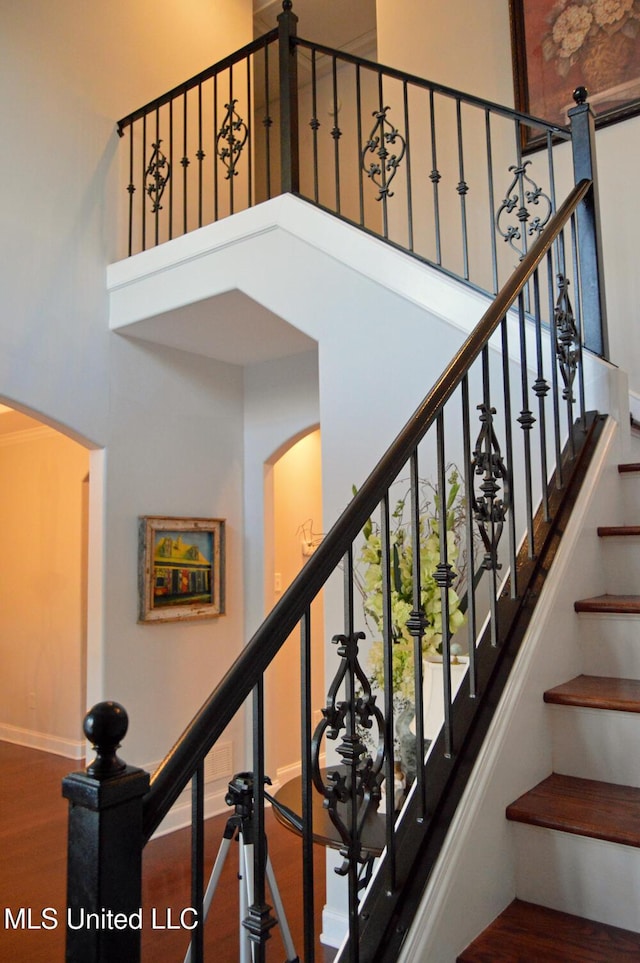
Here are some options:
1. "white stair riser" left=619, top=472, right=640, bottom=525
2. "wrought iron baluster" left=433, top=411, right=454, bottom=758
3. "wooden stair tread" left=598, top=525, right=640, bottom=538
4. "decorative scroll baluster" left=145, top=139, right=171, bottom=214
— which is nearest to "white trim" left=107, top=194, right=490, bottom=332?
"decorative scroll baluster" left=145, top=139, right=171, bottom=214

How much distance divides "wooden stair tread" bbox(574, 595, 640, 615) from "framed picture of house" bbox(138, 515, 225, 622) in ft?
10.2

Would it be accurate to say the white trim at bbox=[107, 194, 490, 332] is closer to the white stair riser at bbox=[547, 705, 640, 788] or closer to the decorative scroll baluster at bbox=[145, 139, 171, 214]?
the decorative scroll baluster at bbox=[145, 139, 171, 214]

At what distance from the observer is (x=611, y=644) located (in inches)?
71.8

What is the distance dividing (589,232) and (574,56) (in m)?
2.11

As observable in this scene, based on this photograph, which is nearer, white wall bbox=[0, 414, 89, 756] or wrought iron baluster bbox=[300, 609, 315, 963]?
wrought iron baluster bbox=[300, 609, 315, 963]

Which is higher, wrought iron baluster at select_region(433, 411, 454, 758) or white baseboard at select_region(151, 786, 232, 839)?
wrought iron baluster at select_region(433, 411, 454, 758)

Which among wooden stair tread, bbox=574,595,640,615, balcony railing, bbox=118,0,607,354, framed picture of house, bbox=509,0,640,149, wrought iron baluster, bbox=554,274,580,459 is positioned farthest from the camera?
framed picture of house, bbox=509,0,640,149

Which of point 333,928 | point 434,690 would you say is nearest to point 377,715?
point 434,690

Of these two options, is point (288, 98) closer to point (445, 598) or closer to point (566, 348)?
point (566, 348)

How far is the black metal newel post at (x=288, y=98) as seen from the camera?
139 inches

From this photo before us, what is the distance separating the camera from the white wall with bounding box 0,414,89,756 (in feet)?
20.4

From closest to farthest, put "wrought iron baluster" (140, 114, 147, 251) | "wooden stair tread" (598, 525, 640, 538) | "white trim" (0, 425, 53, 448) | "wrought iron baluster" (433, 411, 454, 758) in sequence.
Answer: "wrought iron baluster" (433, 411, 454, 758) → "wooden stair tread" (598, 525, 640, 538) → "wrought iron baluster" (140, 114, 147, 251) → "white trim" (0, 425, 53, 448)

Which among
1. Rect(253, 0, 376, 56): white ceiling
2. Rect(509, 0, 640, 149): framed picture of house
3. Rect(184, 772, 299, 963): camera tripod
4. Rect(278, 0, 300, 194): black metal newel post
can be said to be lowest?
Rect(184, 772, 299, 963): camera tripod

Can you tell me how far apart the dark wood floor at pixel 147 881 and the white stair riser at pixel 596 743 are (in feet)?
6.15
